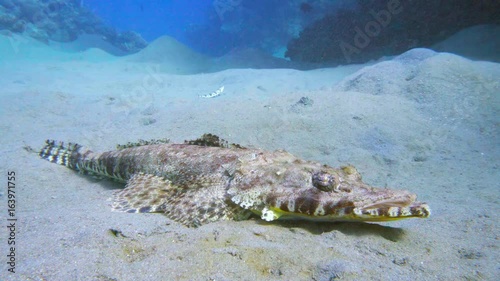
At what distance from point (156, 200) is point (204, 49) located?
4188 centimetres

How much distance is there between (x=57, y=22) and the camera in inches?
1260

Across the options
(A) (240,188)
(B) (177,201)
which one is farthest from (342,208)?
(B) (177,201)

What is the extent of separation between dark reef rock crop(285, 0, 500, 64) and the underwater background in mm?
78

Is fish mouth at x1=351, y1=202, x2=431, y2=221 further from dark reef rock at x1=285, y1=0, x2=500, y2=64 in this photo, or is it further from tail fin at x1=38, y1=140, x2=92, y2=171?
dark reef rock at x1=285, y1=0, x2=500, y2=64

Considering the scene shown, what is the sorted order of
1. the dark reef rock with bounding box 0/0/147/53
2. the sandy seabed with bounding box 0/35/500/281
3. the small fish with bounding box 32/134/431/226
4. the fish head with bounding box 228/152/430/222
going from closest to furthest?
the sandy seabed with bounding box 0/35/500/281 → the fish head with bounding box 228/152/430/222 → the small fish with bounding box 32/134/431/226 → the dark reef rock with bounding box 0/0/147/53

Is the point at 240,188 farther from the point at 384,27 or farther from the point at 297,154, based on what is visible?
the point at 384,27

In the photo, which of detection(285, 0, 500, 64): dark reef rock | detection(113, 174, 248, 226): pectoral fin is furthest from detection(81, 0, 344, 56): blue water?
detection(113, 174, 248, 226): pectoral fin

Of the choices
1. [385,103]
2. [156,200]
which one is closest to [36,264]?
[156,200]

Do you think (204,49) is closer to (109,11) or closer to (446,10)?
(446,10)

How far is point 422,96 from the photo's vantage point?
778 centimetres

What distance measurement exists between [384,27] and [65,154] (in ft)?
55.9

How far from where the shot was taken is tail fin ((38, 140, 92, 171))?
19.2 feet

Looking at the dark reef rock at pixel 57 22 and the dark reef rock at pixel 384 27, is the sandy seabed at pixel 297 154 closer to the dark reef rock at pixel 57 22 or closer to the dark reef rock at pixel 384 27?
the dark reef rock at pixel 384 27

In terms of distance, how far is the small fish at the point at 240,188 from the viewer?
120 inches
